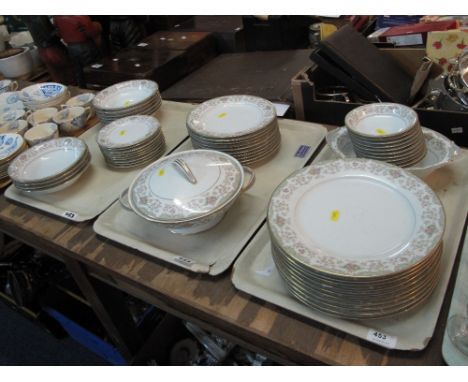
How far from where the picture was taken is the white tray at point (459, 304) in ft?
1.82

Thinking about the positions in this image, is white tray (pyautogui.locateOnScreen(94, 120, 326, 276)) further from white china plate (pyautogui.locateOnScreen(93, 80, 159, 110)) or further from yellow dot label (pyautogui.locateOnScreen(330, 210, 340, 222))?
white china plate (pyautogui.locateOnScreen(93, 80, 159, 110))

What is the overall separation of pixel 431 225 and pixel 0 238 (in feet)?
5.64

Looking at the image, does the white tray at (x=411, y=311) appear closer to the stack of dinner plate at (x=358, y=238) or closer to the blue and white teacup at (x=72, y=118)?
the stack of dinner plate at (x=358, y=238)

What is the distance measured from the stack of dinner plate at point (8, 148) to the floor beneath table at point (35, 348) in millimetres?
785

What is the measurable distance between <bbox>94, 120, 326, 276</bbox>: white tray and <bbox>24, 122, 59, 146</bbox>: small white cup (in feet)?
1.40

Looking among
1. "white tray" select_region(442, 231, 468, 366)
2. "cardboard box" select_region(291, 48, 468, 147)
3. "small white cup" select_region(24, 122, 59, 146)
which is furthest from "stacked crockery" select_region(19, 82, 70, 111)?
"white tray" select_region(442, 231, 468, 366)

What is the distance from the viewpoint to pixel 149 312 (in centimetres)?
139

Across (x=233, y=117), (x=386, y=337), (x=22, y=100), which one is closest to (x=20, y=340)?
(x=22, y=100)

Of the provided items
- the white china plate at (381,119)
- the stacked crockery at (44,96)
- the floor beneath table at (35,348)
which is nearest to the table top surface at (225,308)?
the white china plate at (381,119)

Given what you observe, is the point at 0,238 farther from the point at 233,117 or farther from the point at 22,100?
the point at 233,117

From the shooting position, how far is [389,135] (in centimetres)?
76

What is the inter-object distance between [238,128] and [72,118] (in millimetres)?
605

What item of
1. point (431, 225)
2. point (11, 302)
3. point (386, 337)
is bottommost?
point (11, 302)

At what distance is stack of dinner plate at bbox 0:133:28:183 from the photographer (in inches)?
44.2
